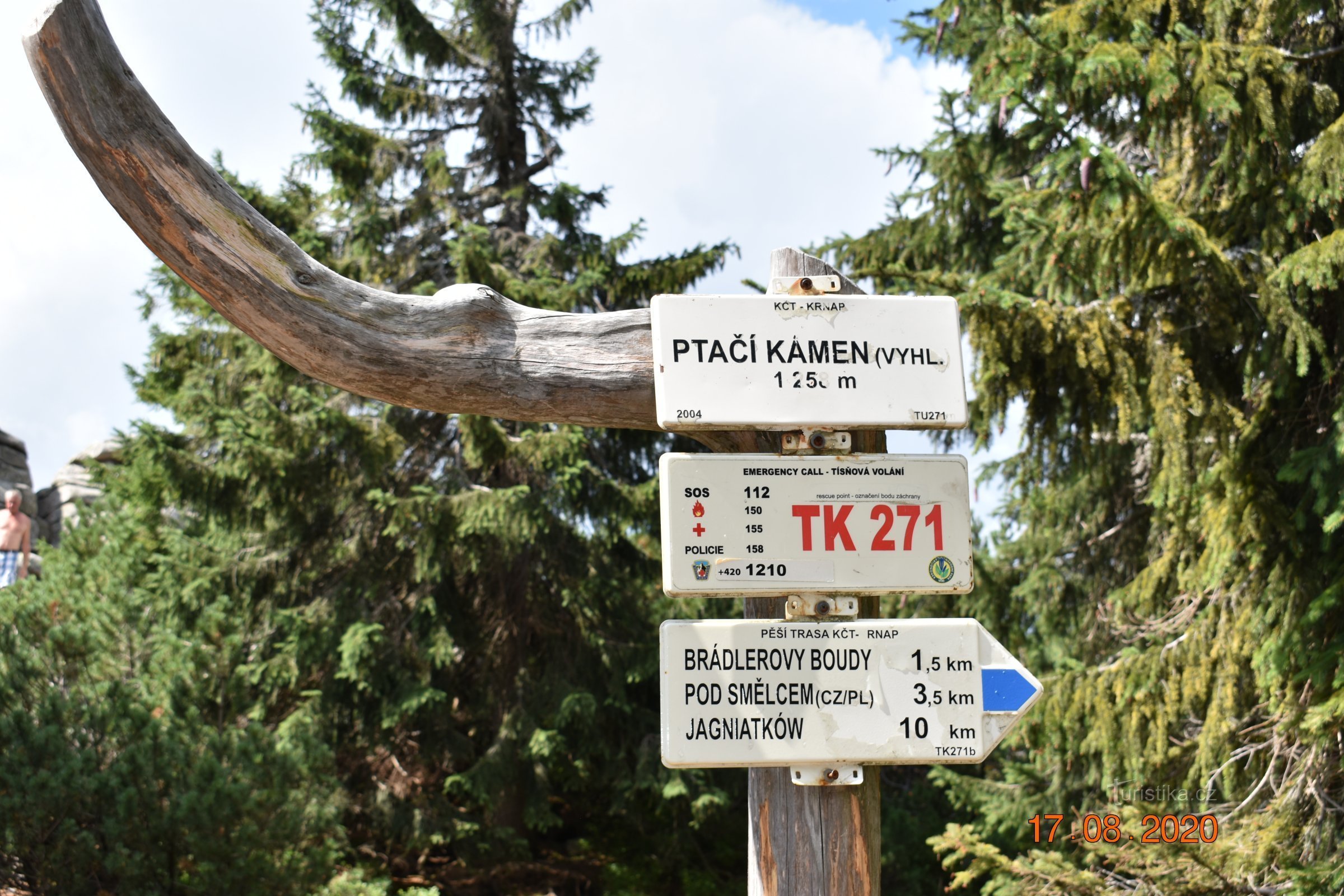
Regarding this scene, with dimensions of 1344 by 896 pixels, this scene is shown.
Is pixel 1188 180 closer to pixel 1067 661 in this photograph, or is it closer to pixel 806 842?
pixel 1067 661

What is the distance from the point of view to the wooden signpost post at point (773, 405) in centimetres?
188

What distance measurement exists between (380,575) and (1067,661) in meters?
6.19

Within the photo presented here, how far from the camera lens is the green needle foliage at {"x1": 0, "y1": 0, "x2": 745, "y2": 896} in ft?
26.7

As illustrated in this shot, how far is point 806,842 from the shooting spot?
6.42 ft

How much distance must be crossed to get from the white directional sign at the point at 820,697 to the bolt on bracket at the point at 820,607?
1.2 inches

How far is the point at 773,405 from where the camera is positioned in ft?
6.45

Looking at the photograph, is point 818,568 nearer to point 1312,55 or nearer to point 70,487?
point 1312,55

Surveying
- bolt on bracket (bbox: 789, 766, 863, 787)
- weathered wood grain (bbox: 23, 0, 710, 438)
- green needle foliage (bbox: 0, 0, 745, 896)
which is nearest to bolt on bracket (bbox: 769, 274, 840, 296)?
weathered wood grain (bbox: 23, 0, 710, 438)

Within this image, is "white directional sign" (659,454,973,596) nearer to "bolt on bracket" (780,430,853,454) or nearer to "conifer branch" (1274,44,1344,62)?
"bolt on bracket" (780,430,853,454)

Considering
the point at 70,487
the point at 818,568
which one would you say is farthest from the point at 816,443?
the point at 70,487

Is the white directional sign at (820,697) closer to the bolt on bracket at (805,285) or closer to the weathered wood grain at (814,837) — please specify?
the weathered wood grain at (814,837)

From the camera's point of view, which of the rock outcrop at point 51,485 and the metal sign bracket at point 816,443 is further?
the rock outcrop at point 51,485

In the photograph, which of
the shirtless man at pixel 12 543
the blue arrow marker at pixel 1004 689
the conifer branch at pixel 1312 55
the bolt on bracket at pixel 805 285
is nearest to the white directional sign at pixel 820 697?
the blue arrow marker at pixel 1004 689

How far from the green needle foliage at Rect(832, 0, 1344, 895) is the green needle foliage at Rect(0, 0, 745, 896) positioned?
13.4 ft
